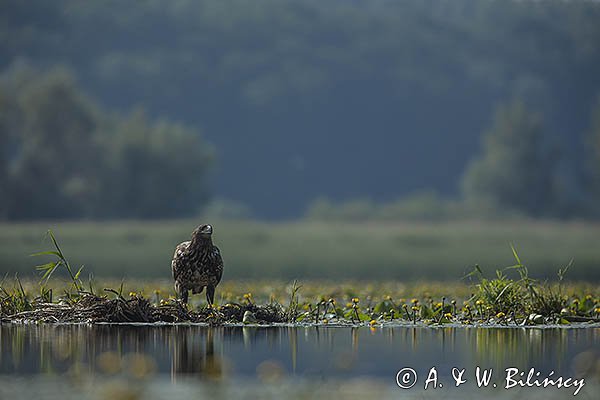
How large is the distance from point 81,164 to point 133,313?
233 ft

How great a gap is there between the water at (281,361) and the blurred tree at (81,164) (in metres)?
65.4

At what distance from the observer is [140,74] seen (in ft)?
423

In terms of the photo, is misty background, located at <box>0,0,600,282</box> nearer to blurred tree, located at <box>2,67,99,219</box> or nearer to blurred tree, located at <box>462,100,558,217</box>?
blurred tree, located at <box>462,100,558,217</box>

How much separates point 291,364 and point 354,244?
46.4 metres

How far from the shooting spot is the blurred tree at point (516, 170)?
95500 millimetres

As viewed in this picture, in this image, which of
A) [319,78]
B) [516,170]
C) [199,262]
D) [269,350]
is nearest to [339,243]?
[199,262]

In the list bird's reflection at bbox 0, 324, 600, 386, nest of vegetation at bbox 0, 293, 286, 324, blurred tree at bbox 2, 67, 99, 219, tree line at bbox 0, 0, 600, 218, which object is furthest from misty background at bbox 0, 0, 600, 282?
bird's reflection at bbox 0, 324, 600, 386

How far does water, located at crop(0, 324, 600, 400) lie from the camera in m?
8.93

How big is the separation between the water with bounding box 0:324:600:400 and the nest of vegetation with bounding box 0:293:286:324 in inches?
12.1

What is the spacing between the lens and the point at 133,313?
1359cm

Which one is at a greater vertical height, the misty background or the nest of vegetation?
the misty background

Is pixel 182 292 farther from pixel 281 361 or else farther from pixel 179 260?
pixel 281 361

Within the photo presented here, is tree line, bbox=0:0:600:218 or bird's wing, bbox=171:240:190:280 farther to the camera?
tree line, bbox=0:0:600:218

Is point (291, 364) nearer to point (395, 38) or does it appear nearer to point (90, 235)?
point (90, 235)
